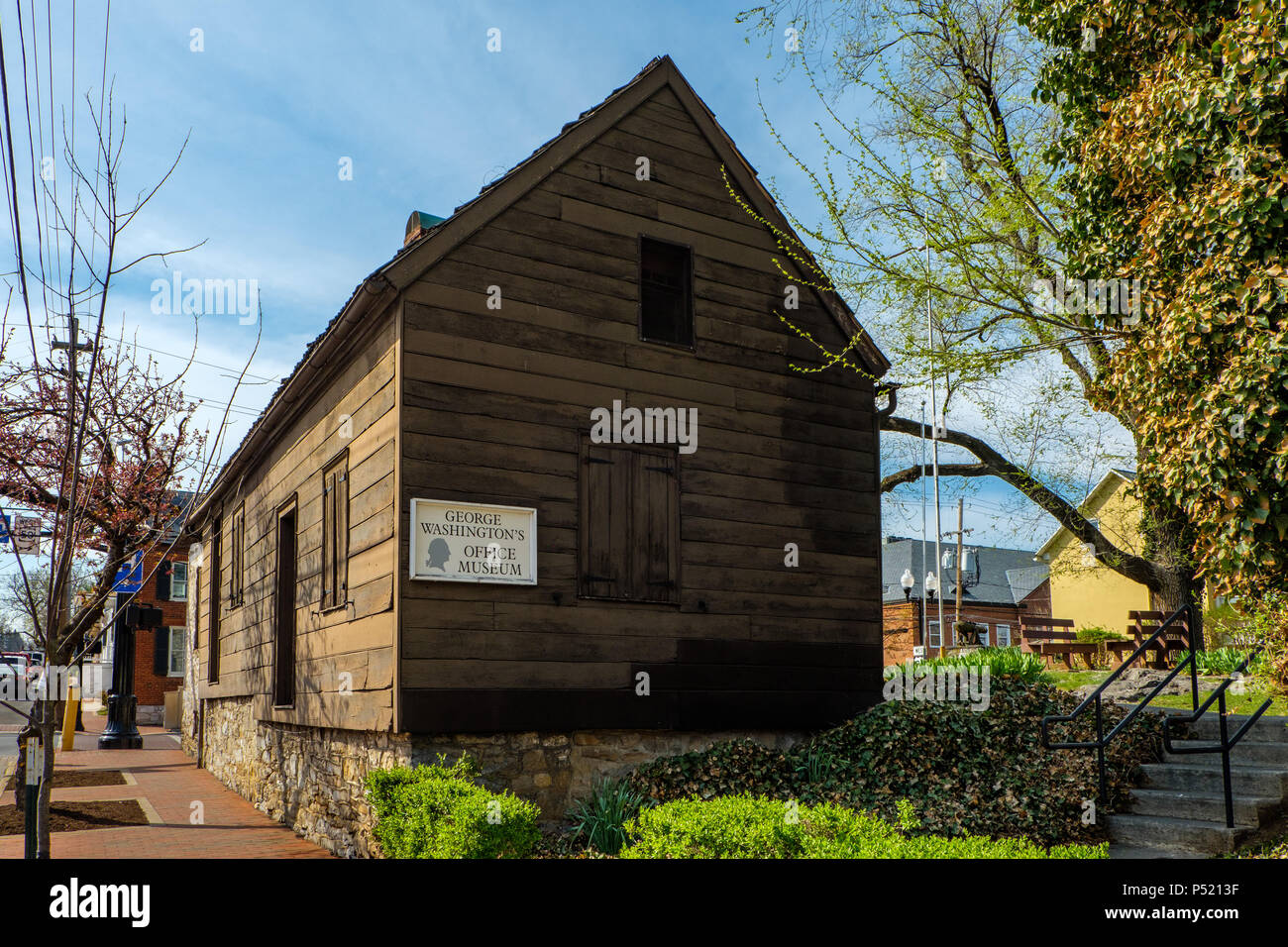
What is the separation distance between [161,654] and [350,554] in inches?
1377

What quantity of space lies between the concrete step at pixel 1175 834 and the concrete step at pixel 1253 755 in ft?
3.26

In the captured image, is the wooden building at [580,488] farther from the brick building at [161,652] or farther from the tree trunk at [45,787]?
the brick building at [161,652]

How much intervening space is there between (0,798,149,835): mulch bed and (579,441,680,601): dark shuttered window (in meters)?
6.42

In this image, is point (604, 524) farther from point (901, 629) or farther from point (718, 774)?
point (901, 629)

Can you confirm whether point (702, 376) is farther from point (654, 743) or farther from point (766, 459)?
point (654, 743)

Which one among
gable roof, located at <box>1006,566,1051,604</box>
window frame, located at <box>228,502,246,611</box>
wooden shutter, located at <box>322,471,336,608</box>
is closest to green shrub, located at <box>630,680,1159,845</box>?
wooden shutter, located at <box>322,471,336,608</box>

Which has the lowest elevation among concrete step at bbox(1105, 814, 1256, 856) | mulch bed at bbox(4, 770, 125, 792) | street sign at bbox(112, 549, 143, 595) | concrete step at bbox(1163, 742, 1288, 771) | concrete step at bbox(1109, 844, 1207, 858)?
mulch bed at bbox(4, 770, 125, 792)

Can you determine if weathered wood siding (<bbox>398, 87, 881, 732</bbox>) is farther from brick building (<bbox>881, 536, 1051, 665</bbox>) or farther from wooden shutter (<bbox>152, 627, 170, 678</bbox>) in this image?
wooden shutter (<bbox>152, 627, 170, 678</bbox>)

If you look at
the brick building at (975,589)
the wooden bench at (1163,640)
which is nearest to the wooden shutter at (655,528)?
the wooden bench at (1163,640)

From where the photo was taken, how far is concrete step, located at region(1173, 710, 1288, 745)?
9586 mm

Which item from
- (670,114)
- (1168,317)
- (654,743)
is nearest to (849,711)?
(654,743)

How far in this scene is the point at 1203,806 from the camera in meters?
8.41

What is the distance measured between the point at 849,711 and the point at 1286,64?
695 cm

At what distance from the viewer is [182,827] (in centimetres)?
1140
